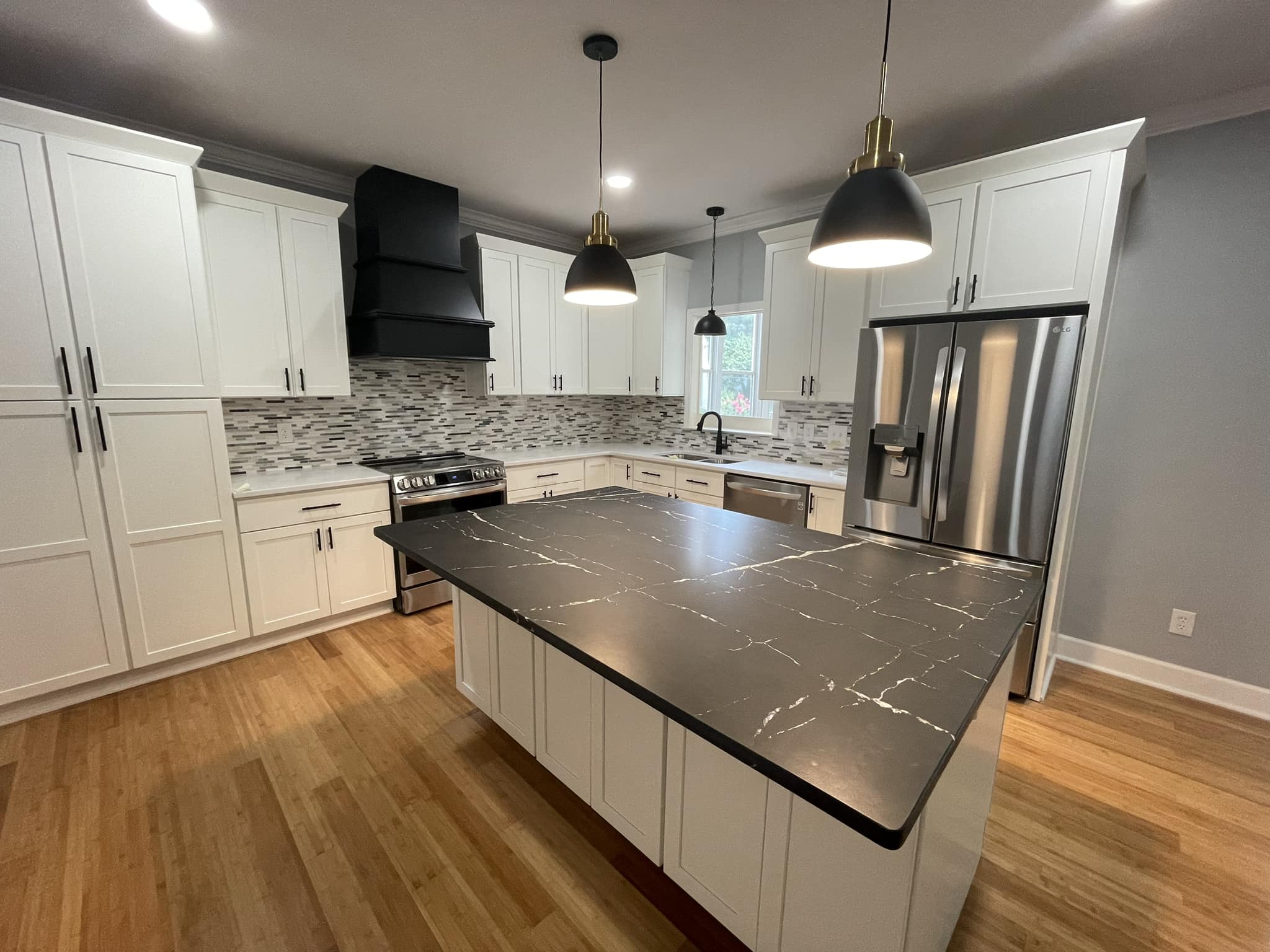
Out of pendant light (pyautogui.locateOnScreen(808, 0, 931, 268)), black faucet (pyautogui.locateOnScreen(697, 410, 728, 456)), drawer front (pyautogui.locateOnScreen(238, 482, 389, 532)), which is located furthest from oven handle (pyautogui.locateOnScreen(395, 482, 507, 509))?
pendant light (pyautogui.locateOnScreen(808, 0, 931, 268))

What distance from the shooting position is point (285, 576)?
278 centimetres

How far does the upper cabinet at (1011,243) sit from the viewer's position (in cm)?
212

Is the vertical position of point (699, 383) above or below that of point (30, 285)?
→ below

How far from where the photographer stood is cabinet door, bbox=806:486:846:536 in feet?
9.64

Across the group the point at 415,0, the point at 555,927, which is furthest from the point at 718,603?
the point at 415,0

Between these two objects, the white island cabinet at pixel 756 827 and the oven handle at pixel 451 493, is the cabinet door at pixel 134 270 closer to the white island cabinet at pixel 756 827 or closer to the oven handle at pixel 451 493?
the oven handle at pixel 451 493

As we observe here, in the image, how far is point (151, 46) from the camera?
1.91 metres

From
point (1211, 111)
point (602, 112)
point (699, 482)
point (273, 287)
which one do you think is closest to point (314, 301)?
point (273, 287)

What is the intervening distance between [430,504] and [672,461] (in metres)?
1.66

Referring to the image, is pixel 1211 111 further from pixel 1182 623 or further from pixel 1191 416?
pixel 1182 623

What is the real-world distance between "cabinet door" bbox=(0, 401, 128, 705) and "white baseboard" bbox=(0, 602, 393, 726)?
0.10 metres

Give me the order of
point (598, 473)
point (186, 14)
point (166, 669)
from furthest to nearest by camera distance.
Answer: point (598, 473) < point (166, 669) < point (186, 14)

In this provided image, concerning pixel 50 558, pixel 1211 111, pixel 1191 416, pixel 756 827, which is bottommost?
pixel 756 827

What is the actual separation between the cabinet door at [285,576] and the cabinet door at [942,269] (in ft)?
11.0
